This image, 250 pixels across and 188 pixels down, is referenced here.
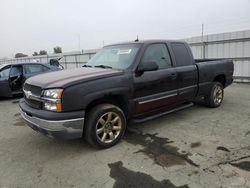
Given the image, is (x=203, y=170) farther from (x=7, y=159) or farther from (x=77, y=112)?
(x=7, y=159)

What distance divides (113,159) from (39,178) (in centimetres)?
109

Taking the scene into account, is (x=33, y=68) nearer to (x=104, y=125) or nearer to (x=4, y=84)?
(x=4, y=84)

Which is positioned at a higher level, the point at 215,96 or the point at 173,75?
the point at 173,75

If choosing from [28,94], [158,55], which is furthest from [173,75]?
[28,94]

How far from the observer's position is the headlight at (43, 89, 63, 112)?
10.6ft

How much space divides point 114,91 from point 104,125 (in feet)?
1.97

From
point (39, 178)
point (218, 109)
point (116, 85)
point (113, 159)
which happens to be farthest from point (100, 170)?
point (218, 109)

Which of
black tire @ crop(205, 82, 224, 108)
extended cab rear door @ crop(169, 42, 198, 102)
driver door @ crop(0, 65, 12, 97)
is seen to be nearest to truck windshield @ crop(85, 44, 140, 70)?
extended cab rear door @ crop(169, 42, 198, 102)

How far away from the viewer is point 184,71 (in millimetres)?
4988

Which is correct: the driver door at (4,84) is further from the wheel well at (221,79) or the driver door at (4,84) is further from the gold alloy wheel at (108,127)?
the wheel well at (221,79)

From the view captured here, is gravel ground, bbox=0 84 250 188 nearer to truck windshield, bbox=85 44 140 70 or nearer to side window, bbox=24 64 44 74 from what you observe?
truck windshield, bbox=85 44 140 70

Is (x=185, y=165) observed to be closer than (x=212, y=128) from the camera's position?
Yes

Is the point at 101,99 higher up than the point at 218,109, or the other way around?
the point at 101,99

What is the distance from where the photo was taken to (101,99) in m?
3.77
